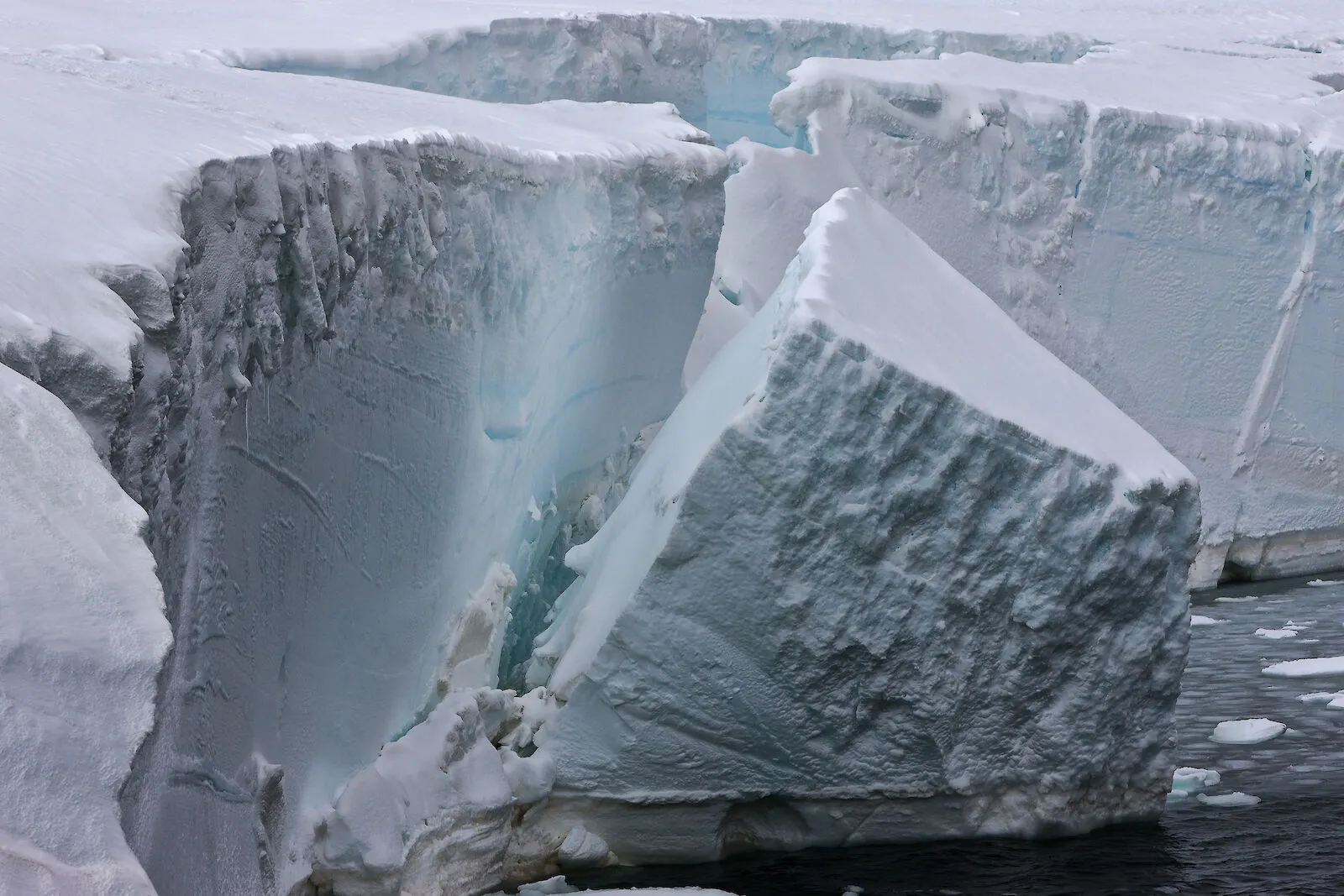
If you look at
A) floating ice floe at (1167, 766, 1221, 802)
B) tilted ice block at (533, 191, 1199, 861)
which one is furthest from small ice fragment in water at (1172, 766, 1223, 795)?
tilted ice block at (533, 191, 1199, 861)

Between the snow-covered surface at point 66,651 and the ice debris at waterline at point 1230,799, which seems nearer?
the snow-covered surface at point 66,651

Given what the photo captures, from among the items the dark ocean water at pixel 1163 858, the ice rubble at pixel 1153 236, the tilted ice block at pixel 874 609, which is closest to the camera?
the tilted ice block at pixel 874 609

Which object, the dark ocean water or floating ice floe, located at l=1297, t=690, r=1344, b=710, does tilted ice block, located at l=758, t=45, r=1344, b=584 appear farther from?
the dark ocean water

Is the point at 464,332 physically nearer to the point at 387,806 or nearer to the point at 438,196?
the point at 438,196

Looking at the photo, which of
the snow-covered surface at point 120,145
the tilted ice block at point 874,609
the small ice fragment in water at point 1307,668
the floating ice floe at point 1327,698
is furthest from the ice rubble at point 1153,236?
the tilted ice block at point 874,609

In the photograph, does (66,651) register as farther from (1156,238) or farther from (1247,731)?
(1156,238)

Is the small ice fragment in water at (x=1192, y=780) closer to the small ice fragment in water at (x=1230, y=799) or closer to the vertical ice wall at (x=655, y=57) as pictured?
the small ice fragment in water at (x=1230, y=799)
